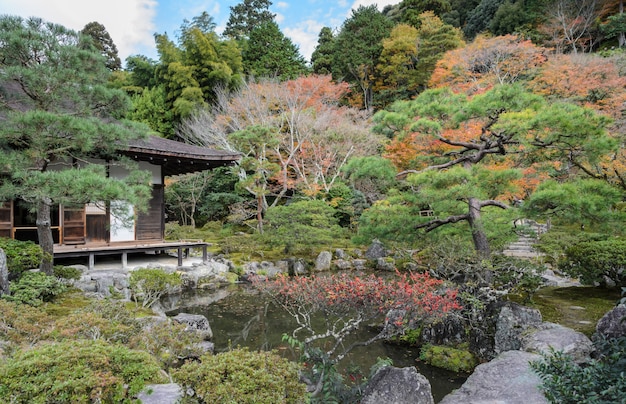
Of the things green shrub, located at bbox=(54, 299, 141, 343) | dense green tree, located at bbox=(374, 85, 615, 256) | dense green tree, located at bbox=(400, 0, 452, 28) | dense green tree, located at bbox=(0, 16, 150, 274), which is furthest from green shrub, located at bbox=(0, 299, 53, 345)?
dense green tree, located at bbox=(400, 0, 452, 28)

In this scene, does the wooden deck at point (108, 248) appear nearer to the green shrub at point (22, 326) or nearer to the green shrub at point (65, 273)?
the green shrub at point (65, 273)

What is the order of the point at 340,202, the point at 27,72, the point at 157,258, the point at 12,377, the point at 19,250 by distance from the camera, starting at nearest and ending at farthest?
the point at 12,377 → the point at 27,72 → the point at 19,250 → the point at 157,258 → the point at 340,202

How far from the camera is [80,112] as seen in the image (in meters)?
6.91

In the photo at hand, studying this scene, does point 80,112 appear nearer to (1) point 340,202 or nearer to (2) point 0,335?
(2) point 0,335

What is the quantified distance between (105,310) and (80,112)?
3.95 m

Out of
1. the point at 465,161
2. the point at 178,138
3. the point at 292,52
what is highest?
the point at 292,52

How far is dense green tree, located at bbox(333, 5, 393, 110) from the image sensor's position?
25.1m

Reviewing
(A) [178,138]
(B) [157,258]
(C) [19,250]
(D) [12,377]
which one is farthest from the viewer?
(A) [178,138]

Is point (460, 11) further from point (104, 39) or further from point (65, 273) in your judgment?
point (65, 273)

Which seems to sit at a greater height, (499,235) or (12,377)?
(499,235)

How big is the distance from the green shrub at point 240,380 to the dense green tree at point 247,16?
31397mm

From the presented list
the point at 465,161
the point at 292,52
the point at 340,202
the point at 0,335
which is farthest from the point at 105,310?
the point at 292,52

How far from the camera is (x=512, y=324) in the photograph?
548 centimetres

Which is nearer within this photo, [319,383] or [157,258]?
[319,383]
